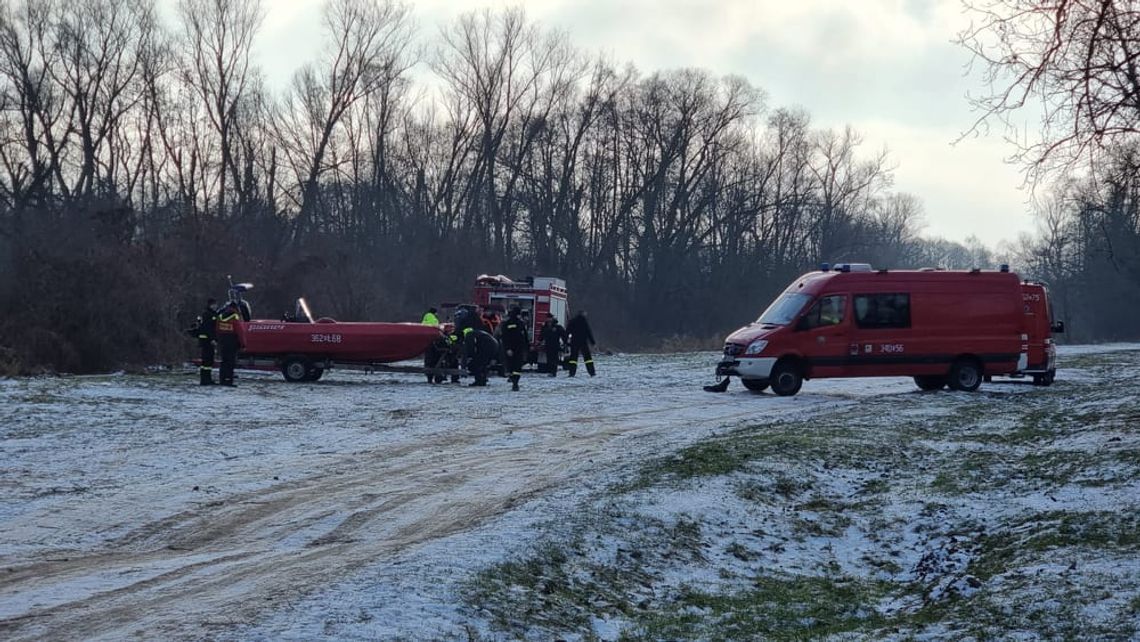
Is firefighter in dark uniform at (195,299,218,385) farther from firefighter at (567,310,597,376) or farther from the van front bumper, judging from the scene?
the van front bumper

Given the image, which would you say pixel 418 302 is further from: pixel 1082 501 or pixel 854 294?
pixel 1082 501

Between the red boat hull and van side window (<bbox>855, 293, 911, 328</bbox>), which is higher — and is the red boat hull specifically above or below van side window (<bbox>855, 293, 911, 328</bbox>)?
below

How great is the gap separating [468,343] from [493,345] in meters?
0.58

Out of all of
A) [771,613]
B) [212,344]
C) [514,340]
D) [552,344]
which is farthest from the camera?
[552,344]

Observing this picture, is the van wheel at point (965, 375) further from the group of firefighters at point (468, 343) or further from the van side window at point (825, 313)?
the group of firefighters at point (468, 343)

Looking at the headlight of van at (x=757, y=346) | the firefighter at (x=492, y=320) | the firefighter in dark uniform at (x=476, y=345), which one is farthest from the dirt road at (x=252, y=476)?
the firefighter at (x=492, y=320)

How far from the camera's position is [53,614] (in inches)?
285

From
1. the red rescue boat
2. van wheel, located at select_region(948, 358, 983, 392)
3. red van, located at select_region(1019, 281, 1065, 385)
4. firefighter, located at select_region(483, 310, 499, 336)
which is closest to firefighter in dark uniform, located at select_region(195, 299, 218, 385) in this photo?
the red rescue boat

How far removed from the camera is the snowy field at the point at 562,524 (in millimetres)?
7574

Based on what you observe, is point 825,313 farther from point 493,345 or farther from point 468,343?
point 468,343

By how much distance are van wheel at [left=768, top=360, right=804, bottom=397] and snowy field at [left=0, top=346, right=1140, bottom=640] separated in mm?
4523

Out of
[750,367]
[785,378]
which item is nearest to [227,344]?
[750,367]

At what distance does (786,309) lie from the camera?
24016mm

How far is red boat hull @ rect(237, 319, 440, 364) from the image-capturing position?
2575 cm
